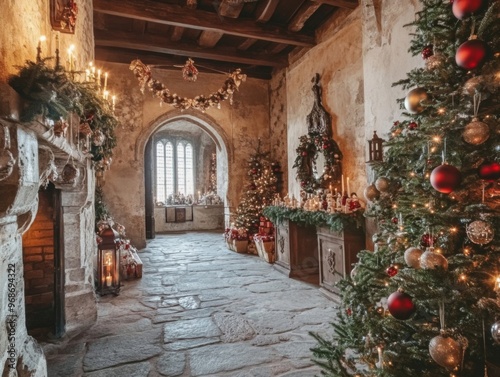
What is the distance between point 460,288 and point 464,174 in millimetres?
561

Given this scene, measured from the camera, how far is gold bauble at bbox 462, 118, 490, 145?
1.36m

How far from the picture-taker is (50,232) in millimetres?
3135

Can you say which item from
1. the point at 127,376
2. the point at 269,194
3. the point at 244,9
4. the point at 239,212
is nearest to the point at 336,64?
the point at 244,9

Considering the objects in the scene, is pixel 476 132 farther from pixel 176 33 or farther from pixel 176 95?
pixel 176 33

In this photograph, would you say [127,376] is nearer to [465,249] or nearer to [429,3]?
[465,249]

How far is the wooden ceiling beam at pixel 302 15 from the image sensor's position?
4.92m

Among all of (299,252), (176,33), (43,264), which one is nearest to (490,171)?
(299,252)

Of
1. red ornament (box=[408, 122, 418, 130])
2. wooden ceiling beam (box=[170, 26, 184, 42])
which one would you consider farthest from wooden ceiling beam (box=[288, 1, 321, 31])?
red ornament (box=[408, 122, 418, 130])

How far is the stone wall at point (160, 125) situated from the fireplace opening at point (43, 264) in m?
3.84

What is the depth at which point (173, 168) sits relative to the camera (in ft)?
40.5

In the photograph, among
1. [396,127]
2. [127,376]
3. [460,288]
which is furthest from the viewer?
[127,376]

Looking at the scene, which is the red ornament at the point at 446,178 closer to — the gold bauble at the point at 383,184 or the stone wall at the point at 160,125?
the gold bauble at the point at 383,184

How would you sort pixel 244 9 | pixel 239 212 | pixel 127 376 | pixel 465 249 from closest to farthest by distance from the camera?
pixel 465 249 → pixel 127 376 → pixel 244 9 → pixel 239 212

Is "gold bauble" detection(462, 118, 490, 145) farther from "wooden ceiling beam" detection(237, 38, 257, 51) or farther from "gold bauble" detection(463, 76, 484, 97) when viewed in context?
"wooden ceiling beam" detection(237, 38, 257, 51)
